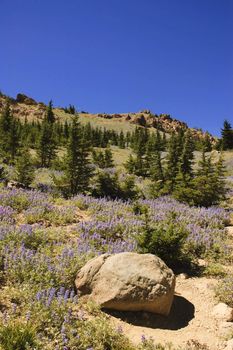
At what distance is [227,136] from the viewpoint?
70.1 metres

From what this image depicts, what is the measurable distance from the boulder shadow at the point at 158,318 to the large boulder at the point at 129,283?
11 cm

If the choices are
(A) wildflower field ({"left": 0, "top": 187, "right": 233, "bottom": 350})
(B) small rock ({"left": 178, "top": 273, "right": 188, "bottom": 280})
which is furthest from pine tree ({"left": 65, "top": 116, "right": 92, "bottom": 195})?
(B) small rock ({"left": 178, "top": 273, "right": 188, "bottom": 280})

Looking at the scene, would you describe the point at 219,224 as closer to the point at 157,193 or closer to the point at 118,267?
the point at 118,267

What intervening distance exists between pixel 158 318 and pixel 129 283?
0.93 metres

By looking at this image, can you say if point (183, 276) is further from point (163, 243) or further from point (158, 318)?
point (158, 318)

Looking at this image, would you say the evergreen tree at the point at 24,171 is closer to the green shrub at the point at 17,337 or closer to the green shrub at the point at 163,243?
the green shrub at the point at 163,243

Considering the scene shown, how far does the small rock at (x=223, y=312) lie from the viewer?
666 centimetres

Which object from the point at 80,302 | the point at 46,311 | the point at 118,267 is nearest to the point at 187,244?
the point at 118,267

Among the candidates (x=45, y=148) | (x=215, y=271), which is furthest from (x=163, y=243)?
(x=45, y=148)

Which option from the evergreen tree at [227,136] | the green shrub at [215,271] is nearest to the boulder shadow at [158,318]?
the green shrub at [215,271]

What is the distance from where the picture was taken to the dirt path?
6.03 m

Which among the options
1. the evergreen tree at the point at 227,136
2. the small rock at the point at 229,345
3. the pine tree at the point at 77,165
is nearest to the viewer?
the small rock at the point at 229,345

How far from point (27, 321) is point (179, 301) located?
353cm

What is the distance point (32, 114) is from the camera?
6348 inches
